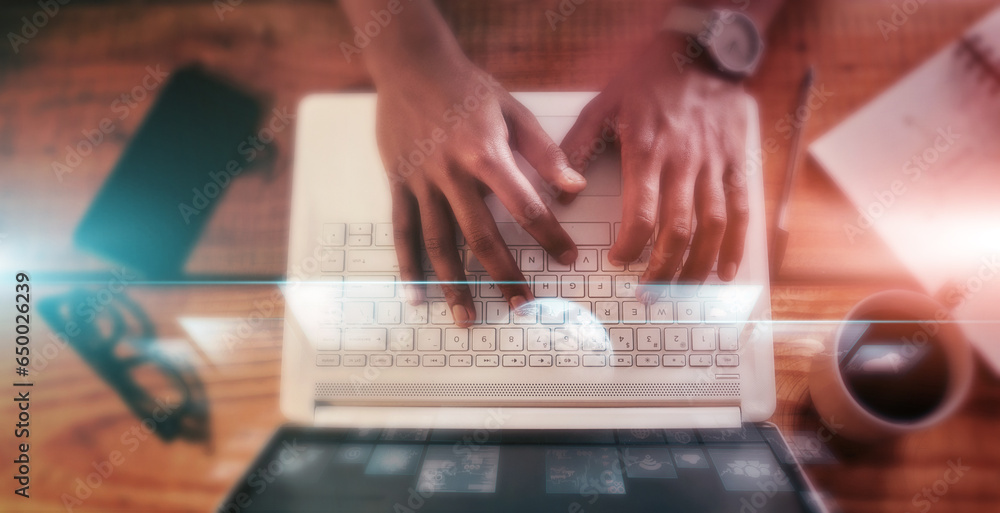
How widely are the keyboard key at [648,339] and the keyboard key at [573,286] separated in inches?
2.6

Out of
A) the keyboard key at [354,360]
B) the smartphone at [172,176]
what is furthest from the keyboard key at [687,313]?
the smartphone at [172,176]

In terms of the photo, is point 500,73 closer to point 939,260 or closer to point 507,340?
point 507,340

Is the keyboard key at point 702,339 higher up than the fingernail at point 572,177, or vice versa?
the fingernail at point 572,177

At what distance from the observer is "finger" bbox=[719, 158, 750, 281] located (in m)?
0.40

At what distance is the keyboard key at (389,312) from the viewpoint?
1.31 ft

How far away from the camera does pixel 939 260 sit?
0.42 meters

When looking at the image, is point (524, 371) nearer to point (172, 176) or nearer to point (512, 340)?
point (512, 340)

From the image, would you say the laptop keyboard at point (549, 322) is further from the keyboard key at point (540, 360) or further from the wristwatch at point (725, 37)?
the wristwatch at point (725, 37)

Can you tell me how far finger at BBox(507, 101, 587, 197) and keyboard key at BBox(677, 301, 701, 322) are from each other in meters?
0.15

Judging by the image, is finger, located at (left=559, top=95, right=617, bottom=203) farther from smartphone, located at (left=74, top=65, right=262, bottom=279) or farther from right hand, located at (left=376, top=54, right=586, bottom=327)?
smartphone, located at (left=74, top=65, right=262, bottom=279)

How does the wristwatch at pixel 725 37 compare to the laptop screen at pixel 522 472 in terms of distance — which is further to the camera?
the wristwatch at pixel 725 37

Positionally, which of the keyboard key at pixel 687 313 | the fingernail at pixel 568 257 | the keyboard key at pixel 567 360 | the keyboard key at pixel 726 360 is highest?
the fingernail at pixel 568 257

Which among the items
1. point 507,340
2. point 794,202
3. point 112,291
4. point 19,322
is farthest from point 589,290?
point 19,322

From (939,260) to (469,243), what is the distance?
49 cm
